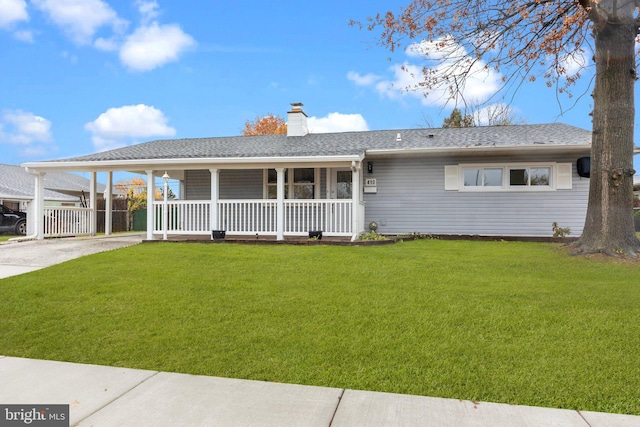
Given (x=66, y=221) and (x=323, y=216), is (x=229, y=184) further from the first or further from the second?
(x=66, y=221)

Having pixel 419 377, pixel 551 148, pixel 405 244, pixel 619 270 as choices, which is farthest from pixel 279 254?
pixel 551 148

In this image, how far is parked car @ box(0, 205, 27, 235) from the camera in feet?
57.3

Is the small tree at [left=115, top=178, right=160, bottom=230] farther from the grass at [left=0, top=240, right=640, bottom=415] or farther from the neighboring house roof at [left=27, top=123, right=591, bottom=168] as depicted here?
the grass at [left=0, top=240, right=640, bottom=415]

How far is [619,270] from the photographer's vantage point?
21.3ft

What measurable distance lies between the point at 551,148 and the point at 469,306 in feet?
27.0

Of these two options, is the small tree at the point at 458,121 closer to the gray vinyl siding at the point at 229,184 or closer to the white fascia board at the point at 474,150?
the white fascia board at the point at 474,150

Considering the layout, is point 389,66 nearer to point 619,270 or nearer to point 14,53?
point 619,270

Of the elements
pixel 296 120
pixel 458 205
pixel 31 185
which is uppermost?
pixel 296 120

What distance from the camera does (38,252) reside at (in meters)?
8.98

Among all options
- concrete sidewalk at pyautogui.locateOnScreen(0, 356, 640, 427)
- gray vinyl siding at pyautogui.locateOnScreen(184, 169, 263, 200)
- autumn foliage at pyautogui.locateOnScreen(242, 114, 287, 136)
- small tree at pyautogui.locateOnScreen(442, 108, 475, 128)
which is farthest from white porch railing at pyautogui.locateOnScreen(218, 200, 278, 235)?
autumn foliage at pyautogui.locateOnScreen(242, 114, 287, 136)

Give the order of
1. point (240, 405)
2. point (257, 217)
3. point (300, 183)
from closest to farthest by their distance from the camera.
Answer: point (240, 405)
point (257, 217)
point (300, 183)

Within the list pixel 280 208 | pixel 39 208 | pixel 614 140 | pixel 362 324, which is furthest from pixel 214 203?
pixel 614 140

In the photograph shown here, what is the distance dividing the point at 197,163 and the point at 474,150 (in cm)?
780

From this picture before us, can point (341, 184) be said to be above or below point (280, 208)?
above
